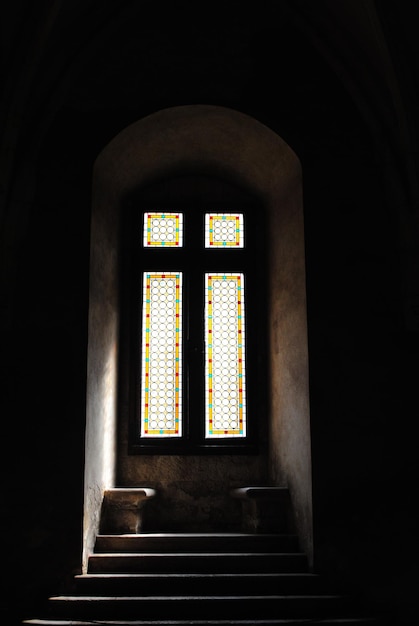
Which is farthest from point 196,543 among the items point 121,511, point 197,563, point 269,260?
point 269,260

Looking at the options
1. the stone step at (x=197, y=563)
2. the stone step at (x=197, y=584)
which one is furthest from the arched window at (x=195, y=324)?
the stone step at (x=197, y=584)

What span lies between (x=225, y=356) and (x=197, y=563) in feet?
6.21

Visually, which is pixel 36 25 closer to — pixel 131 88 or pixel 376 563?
pixel 131 88

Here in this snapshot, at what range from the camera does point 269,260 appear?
660 cm

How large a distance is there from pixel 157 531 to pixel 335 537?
1656 mm

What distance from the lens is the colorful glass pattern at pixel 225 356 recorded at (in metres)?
6.48

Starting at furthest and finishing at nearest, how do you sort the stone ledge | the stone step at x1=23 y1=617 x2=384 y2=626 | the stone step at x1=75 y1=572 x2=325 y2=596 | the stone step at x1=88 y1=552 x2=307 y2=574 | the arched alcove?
the stone ledge → the arched alcove → the stone step at x1=88 y1=552 x2=307 y2=574 → the stone step at x1=75 y1=572 x2=325 y2=596 → the stone step at x1=23 y1=617 x2=384 y2=626

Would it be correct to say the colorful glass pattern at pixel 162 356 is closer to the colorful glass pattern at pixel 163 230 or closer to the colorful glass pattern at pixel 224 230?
the colorful glass pattern at pixel 163 230

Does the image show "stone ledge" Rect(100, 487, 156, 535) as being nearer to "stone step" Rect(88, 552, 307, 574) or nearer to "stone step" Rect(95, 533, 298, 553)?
"stone step" Rect(95, 533, 298, 553)

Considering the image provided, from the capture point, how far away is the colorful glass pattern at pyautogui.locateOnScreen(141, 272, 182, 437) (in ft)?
21.2

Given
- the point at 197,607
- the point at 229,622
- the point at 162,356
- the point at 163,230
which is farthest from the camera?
the point at 163,230

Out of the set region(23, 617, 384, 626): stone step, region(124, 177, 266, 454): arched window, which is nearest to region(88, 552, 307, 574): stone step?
region(23, 617, 384, 626): stone step

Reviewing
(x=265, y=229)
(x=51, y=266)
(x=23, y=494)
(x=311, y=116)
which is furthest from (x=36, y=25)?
(x=23, y=494)

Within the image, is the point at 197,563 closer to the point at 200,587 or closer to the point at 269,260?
the point at 200,587
